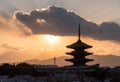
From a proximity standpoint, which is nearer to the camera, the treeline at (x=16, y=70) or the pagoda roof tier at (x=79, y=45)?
the pagoda roof tier at (x=79, y=45)

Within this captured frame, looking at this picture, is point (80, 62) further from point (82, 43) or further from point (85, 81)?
Result: point (85, 81)

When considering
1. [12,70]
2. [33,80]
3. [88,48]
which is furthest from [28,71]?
[88,48]

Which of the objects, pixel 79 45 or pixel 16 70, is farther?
pixel 16 70

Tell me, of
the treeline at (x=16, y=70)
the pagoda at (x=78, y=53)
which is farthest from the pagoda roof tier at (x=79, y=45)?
the treeline at (x=16, y=70)

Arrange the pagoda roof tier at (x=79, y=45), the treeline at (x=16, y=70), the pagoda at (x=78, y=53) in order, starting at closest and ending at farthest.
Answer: the pagoda at (x=78, y=53) < the pagoda roof tier at (x=79, y=45) < the treeline at (x=16, y=70)

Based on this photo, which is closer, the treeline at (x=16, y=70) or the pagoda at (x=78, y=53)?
the pagoda at (x=78, y=53)

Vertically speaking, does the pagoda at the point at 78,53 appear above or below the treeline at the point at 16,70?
below

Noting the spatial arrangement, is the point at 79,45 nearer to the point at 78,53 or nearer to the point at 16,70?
the point at 78,53

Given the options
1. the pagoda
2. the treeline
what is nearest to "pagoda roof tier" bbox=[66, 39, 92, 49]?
the pagoda

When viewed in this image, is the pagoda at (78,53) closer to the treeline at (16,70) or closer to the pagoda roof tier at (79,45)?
the pagoda roof tier at (79,45)

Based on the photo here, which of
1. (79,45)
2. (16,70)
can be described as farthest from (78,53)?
(16,70)

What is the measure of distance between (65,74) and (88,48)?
32448 mm

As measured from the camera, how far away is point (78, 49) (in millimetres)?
91562

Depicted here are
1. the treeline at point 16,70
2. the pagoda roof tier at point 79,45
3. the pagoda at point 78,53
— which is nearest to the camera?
the pagoda at point 78,53
